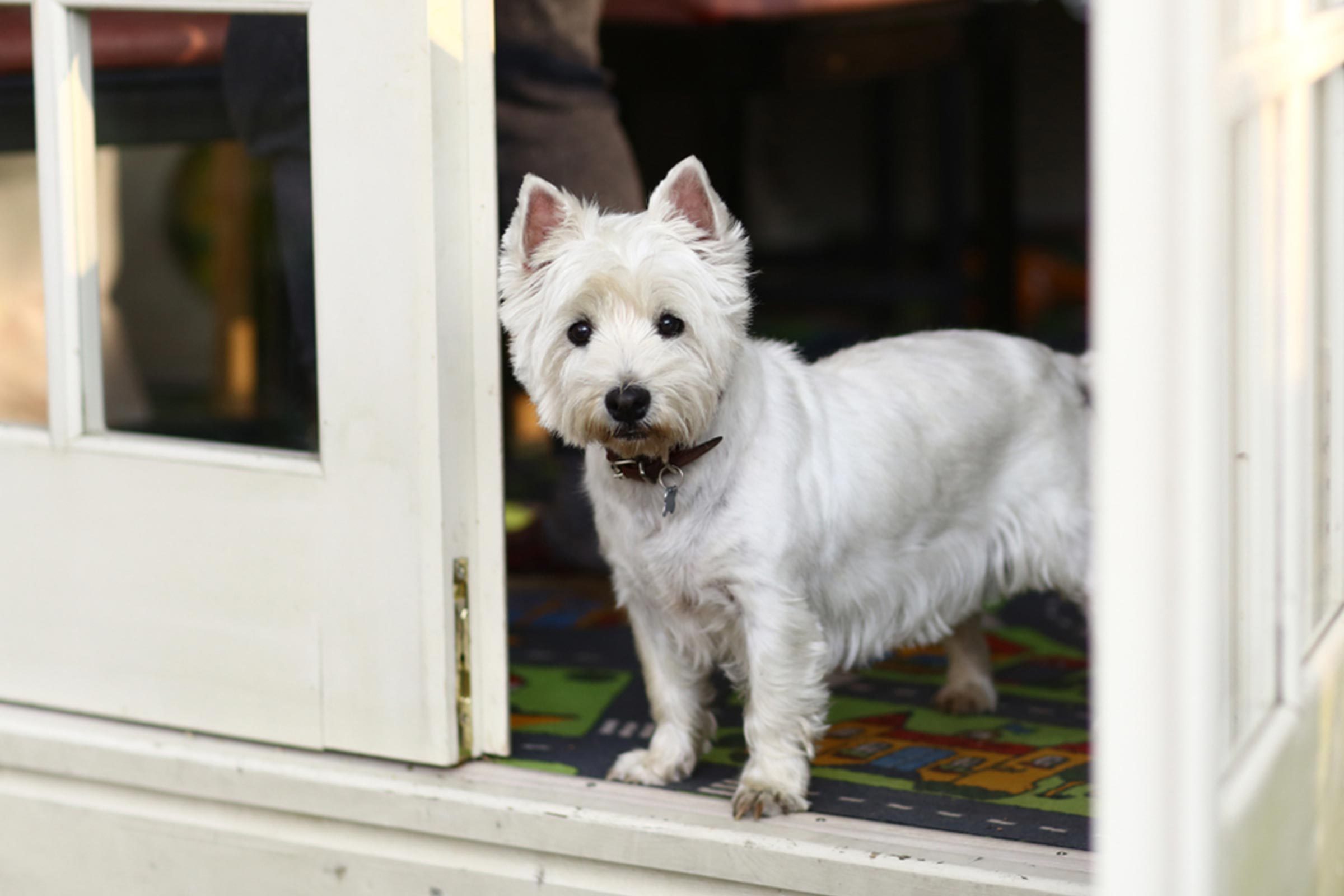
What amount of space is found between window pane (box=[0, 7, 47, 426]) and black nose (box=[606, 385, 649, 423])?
107cm

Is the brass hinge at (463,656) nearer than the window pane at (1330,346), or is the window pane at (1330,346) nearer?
the window pane at (1330,346)

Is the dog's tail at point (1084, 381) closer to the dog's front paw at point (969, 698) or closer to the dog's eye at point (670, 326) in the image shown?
the dog's front paw at point (969, 698)

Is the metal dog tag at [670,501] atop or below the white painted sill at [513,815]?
atop

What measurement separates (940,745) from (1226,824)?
3.37 feet

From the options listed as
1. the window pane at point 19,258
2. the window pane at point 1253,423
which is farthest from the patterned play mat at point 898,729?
the window pane at point 19,258

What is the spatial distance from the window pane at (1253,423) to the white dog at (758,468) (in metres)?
0.68

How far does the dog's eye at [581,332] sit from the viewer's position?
1.82 metres

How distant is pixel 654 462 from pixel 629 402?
0.13 m

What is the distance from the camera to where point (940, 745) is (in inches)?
83.0

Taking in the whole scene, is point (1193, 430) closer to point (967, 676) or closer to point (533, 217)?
point (533, 217)

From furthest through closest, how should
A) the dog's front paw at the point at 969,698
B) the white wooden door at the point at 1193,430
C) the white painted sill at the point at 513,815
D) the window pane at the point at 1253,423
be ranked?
the dog's front paw at the point at 969,698 < the white painted sill at the point at 513,815 < the window pane at the point at 1253,423 < the white wooden door at the point at 1193,430

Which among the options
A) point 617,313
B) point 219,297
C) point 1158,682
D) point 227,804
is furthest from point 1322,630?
point 219,297

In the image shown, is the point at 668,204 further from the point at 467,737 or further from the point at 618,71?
the point at 618,71

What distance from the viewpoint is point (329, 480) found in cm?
195
